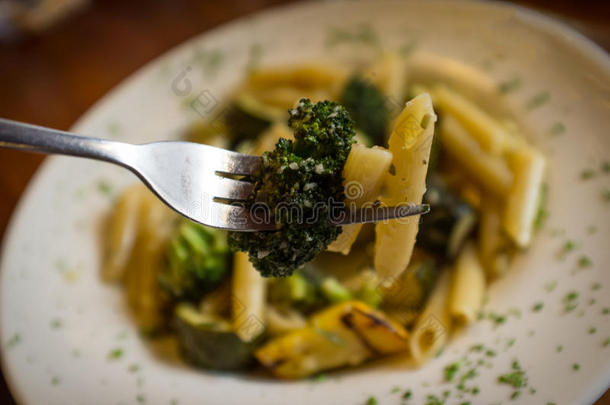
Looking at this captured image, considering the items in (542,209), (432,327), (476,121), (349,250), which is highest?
(476,121)

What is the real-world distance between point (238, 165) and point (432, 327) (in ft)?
3.24

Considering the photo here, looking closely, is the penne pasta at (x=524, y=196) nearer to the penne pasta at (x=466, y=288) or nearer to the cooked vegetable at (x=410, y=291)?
the penne pasta at (x=466, y=288)

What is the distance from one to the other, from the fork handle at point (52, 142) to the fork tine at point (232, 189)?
261 mm

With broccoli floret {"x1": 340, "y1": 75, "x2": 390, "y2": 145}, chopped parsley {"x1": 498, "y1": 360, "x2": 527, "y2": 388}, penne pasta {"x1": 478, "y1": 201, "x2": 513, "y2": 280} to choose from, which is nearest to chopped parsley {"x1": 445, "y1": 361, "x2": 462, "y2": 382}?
chopped parsley {"x1": 498, "y1": 360, "x2": 527, "y2": 388}

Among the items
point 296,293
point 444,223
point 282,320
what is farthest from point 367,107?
point 282,320

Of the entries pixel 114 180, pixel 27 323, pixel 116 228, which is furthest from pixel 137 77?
pixel 27 323

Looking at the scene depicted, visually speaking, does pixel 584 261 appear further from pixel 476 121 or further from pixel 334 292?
pixel 334 292

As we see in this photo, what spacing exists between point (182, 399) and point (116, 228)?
0.88 meters

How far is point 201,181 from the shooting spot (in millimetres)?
1488

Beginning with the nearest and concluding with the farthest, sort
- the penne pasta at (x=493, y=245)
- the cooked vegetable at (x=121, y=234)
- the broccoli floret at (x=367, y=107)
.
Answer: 1. the penne pasta at (x=493, y=245)
2. the cooked vegetable at (x=121, y=234)
3. the broccoli floret at (x=367, y=107)

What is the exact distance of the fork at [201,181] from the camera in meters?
1.38

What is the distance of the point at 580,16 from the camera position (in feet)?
9.19

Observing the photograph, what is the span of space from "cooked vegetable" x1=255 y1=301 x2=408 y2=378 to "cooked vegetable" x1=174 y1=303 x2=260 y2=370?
0.09 m

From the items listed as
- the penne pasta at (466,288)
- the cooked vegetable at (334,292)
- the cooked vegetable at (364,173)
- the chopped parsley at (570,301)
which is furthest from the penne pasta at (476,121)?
the cooked vegetable at (364,173)
